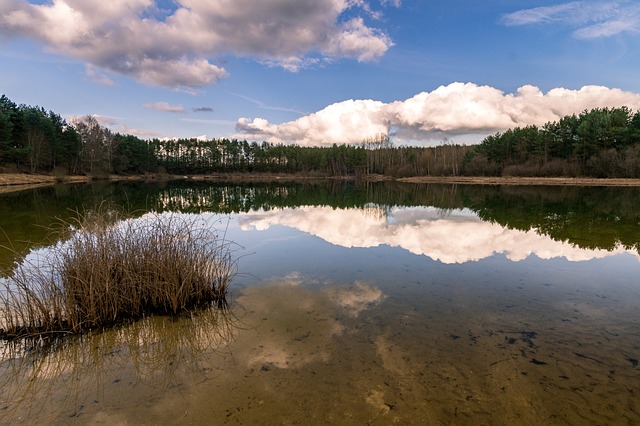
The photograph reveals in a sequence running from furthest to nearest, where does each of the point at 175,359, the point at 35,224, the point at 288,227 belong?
the point at 288,227 < the point at 35,224 < the point at 175,359

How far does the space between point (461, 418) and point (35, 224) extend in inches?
837

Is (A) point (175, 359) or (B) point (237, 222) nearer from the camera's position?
(A) point (175, 359)

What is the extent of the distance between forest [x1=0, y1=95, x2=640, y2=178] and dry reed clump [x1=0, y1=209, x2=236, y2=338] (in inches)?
2259

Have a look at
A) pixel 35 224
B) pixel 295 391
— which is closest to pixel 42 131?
pixel 35 224

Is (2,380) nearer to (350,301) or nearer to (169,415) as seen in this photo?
(169,415)

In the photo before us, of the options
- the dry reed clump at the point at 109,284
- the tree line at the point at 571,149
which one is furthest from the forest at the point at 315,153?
the dry reed clump at the point at 109,284

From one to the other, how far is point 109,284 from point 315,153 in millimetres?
119766

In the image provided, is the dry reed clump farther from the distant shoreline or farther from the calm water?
the distant shoreline

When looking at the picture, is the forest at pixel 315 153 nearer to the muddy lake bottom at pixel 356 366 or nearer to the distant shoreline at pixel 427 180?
the distant shoreline at pixel 427 180

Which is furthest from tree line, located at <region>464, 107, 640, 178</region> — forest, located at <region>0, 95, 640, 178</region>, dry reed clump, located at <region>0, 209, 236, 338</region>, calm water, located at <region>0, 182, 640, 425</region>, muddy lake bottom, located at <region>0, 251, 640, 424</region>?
dry reed clump, located at <region>0, 209, 236, 338</region>

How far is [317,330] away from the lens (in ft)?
21.9

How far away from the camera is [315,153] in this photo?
408ft

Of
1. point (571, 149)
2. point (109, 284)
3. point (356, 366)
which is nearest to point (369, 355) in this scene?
point (356, 366)

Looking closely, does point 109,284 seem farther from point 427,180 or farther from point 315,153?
point 315,153
